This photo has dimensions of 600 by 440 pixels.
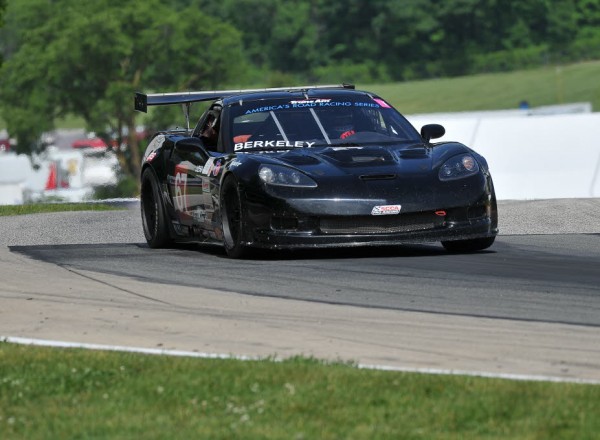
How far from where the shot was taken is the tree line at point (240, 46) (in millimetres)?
87875

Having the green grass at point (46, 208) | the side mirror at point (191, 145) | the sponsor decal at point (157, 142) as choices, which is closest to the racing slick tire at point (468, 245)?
the side mirror at point (191, 145)

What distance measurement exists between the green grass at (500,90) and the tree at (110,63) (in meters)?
18.0

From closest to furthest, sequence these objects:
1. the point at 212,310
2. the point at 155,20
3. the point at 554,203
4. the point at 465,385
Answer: the point at 465,385 → the point at 212,310 → the point at 554,203 → the point at 155,20

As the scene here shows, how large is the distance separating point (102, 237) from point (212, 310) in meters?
6.36

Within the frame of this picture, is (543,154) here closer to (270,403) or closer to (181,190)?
(181,190)

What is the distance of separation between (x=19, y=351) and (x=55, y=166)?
56759 millimetres

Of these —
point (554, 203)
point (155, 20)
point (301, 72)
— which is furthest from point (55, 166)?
point (301, 72)

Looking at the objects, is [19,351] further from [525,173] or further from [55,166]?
[55,166]

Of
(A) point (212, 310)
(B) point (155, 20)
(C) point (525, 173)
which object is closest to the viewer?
(A) point (212, 310)

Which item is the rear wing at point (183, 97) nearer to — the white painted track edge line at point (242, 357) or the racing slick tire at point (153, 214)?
the racing slick tire at point (153, 214)

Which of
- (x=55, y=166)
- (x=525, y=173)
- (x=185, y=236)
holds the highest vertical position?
(x=185, y=236)

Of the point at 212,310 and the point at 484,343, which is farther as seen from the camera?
the point at 212,310

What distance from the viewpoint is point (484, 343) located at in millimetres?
7332

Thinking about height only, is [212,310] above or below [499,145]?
above
